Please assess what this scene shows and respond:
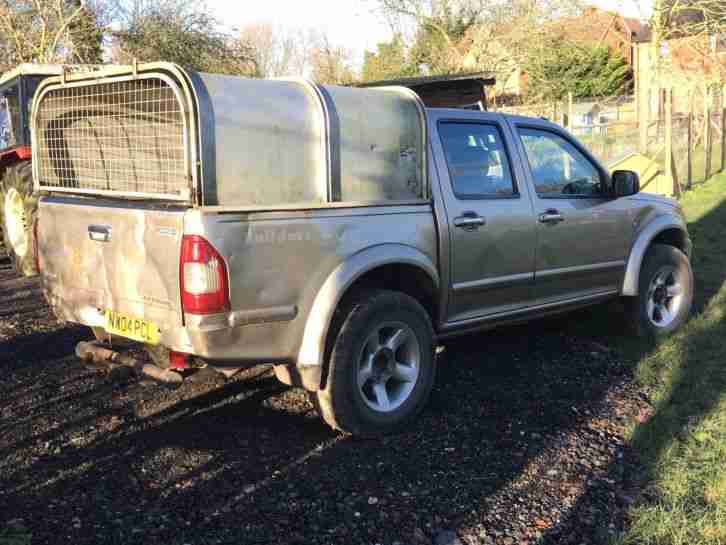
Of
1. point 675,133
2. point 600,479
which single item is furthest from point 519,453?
point 675,133

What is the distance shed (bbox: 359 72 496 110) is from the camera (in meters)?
8.84

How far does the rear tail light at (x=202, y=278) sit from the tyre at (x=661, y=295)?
385 centimetres

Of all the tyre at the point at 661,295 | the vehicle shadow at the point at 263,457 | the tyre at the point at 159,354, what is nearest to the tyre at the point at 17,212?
the vehicle shadow at the point at 263,457

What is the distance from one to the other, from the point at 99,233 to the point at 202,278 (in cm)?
84

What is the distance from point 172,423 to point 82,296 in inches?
35.6

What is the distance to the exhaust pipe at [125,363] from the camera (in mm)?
3848

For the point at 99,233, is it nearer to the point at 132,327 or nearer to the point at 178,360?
the point at 132,327

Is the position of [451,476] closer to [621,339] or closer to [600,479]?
[600,479]

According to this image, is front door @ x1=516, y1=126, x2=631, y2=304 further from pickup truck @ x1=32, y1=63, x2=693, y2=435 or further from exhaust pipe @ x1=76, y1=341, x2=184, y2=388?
exhaust pipe @ x1=76, y1=341, x2=184, y2=388

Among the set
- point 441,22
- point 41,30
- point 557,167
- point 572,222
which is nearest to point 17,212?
point 557,167

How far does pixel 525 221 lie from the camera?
197 inches

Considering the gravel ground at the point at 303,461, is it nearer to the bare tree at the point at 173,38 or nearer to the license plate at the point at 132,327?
the license plate at the point at 132,327

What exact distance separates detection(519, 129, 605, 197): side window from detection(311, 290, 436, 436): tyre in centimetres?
159

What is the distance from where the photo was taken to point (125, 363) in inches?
163
